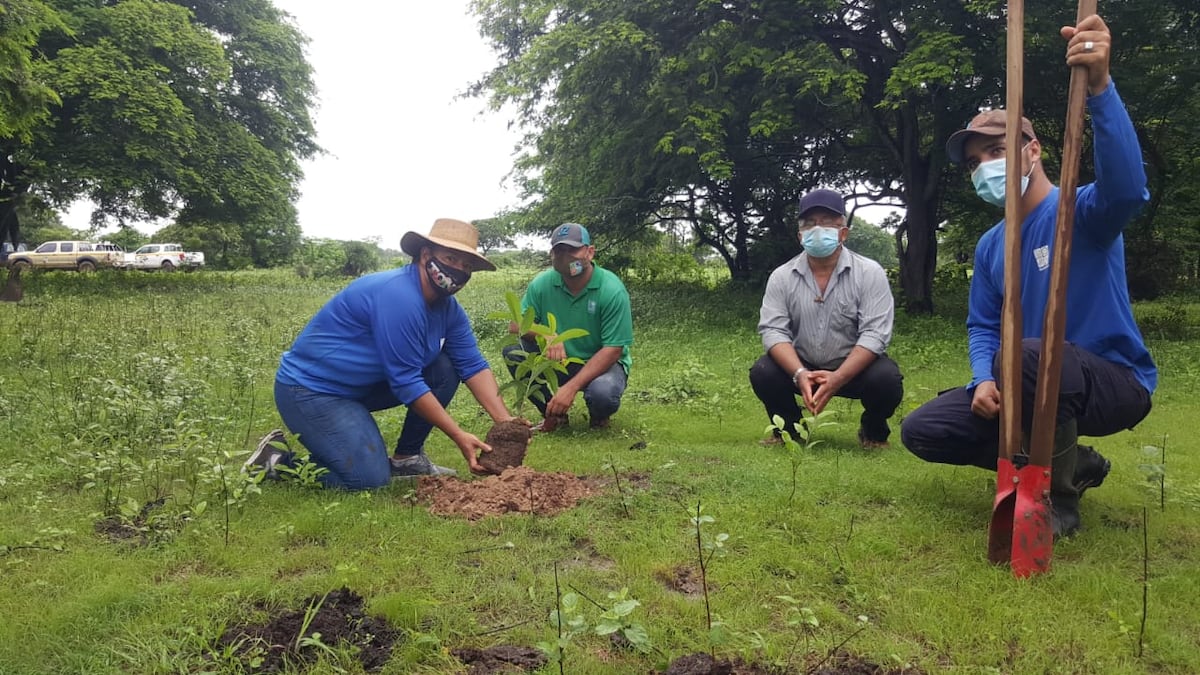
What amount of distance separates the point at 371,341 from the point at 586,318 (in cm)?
199

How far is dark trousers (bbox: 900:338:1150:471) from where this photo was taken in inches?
117

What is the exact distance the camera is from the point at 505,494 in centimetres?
368

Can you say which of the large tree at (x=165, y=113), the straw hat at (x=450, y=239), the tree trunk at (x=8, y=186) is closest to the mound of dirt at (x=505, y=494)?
the straw hat at (x=450, y=239)

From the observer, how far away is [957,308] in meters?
15.1

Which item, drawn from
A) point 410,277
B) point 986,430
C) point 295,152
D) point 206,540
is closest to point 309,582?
point 206,540

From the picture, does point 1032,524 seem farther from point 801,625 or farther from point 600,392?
point 600,392

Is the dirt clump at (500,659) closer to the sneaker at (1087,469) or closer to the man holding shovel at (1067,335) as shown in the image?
the man holding shovel at (1067,335)

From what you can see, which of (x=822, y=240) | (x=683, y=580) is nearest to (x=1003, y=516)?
(x=683, y=580)

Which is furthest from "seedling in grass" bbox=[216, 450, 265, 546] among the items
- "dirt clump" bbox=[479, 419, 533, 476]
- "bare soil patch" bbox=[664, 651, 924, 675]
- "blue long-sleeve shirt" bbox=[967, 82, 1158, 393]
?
"blue long-sleeve shirt" bbox=[967, 82, 1158, 393]

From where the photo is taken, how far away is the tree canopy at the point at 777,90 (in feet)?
34.1

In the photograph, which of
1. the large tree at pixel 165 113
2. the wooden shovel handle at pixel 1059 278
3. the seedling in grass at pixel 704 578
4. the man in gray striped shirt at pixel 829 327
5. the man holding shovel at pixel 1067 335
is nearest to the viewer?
the seedling in grass at pixel 704 578

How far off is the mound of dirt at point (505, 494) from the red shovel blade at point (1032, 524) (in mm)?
1973

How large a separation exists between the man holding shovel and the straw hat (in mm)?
2433

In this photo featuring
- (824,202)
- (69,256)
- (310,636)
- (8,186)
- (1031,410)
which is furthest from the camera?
(69,256)
